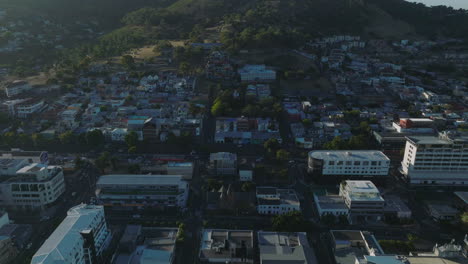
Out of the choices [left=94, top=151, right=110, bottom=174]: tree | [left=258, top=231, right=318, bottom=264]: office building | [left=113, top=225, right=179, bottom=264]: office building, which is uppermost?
[left=94, top=151, right=110, bottom=174]: tree

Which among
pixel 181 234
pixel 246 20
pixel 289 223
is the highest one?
pixel 246 20

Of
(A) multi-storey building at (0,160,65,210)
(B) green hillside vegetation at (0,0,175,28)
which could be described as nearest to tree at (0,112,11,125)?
(A) multi-storey building at (0,160,65,210)

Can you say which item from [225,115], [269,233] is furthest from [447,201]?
[225,115]

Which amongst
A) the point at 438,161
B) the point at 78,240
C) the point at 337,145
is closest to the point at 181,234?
the point at 78,240

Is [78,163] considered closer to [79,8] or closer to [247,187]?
[247,187]

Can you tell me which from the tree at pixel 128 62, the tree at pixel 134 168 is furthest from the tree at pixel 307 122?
the tree at pixel 128 62

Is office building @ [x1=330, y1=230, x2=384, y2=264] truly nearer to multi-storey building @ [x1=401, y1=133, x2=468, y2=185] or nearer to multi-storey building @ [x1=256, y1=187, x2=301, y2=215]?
multi-storey building @ [x1=256, y1=187, x2=301, y2=215]
